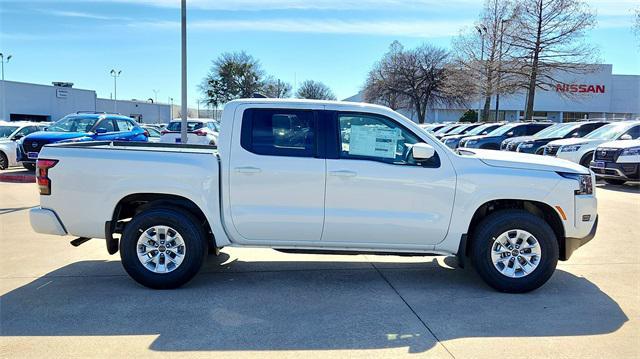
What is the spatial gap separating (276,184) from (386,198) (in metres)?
1.11

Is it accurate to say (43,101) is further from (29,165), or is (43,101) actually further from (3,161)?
(29,165)

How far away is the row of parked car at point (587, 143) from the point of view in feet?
42.3

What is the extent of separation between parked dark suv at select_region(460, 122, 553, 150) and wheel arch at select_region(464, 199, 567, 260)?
48.0 feet

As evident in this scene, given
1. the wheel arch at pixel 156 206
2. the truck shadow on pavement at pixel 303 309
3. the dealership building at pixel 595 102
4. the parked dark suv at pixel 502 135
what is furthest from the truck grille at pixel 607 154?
the dealership building at pixel 595 102

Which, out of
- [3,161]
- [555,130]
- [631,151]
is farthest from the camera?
[555,130]

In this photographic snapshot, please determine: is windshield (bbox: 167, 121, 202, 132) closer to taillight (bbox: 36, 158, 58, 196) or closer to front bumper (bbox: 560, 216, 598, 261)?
taillight (bbox: 36, 158, 58, 196)

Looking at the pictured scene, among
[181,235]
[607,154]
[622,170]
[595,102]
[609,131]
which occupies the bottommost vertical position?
[181,235]

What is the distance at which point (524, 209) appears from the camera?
5445mm

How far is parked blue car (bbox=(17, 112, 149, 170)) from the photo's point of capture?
15078 millimetres

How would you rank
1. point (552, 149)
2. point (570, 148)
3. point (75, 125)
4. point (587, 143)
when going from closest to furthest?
point (587, 143) < point (570, 148) < point (552, 149) < point (75, 125)

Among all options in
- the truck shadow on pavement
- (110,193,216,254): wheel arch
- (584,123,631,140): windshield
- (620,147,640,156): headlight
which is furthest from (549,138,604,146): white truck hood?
(110,193,216,254): wheel arch

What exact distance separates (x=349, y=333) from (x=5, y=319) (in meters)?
3.01

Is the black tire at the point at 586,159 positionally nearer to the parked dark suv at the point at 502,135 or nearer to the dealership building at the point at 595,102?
the parked dark suv at the point at 502,135

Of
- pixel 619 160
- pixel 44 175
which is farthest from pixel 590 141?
pixel 44 175
